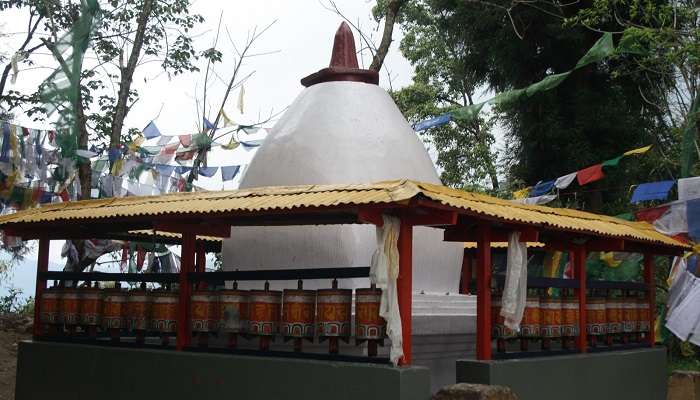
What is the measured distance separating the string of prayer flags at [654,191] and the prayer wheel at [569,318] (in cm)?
403

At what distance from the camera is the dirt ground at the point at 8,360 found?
503 inches

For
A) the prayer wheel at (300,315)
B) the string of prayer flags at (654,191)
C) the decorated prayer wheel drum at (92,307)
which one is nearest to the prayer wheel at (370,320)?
the prayer wheel at (300,315)

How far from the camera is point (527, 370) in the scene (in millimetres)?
7816

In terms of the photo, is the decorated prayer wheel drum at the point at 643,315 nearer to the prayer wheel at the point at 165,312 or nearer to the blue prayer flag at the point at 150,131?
the prayer wheel at the point at 165,312

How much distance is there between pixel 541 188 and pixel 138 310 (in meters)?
8.72

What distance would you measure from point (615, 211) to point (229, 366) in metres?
11.3

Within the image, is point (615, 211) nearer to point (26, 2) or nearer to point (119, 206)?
point (119, 206)

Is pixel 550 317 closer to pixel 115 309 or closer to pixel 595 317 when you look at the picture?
pixel 595 317

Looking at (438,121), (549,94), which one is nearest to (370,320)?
(438,121)

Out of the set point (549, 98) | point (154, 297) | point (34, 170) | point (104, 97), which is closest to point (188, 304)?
point (154, 297)

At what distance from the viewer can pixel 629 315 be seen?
34.0 ft

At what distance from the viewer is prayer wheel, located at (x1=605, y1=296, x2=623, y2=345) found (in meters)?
9.85

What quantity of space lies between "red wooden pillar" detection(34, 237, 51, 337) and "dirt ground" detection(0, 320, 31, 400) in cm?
332

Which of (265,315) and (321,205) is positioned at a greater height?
(321,205)
